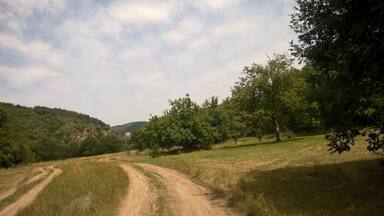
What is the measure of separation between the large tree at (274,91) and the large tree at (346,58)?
157 feet

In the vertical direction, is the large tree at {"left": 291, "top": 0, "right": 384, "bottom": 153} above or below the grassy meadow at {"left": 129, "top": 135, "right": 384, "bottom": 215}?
above

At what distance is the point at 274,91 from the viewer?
69.4m

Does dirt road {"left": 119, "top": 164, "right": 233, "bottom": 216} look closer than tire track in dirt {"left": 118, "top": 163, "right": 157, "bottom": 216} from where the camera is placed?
Yes

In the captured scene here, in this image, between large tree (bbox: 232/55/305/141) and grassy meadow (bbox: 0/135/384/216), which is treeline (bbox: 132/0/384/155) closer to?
grassy meadow (bbox: 0/135/384/216)

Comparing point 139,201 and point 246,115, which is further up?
point 246,115

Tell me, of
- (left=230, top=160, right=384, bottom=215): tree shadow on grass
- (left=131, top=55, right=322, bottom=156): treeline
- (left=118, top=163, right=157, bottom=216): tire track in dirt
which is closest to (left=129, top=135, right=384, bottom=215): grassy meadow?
(left=230, top=160, right=384, bottom=215): tree shadow on grass

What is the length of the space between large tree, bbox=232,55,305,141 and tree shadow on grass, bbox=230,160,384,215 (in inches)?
1648

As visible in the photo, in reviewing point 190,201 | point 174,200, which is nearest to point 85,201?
point 174,200

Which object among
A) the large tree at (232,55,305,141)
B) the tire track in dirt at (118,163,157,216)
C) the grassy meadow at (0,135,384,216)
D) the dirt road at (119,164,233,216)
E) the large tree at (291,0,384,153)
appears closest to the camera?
the large tree at (291,0,384,153)

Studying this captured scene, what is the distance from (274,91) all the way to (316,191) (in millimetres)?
51983

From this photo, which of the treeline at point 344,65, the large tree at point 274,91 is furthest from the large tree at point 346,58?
the large tree at point 274,91

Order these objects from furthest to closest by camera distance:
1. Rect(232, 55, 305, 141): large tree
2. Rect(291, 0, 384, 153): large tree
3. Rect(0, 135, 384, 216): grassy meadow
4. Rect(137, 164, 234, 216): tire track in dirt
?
Rect(232, 55, 305, 141): large tree < Rect(137, 164, 234, 216): tire track in dirt < Rect(0, 135, 384, 216): grassy meadow < Rect(291, 0, 384, 153): large tree

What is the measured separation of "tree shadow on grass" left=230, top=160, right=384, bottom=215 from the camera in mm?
14945

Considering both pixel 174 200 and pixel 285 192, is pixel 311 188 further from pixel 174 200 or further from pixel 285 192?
pixel 174 200
